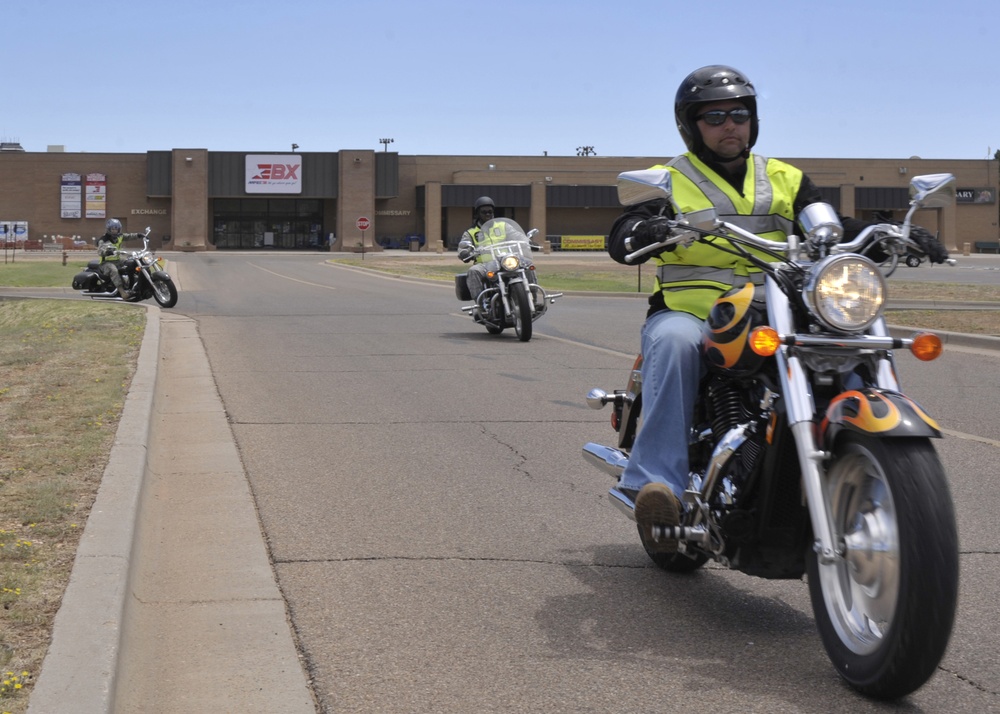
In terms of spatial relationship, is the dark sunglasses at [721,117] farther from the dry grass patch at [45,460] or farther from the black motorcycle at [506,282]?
the black motorcycle at [506,282]

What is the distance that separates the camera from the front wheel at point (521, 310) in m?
15.4

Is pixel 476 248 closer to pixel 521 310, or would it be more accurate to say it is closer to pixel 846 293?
pixel 521 310

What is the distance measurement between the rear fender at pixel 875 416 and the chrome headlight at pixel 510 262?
12072 mm

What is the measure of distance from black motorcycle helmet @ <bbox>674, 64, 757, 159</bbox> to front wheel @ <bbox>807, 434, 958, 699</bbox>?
1.59 meters

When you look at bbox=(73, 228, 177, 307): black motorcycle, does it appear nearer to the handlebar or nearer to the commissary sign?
the handlebar

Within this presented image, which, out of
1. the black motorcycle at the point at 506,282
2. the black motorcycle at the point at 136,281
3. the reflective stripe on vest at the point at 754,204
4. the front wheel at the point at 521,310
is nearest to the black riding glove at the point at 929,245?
the reflective stripe on vest at the point at 754,204

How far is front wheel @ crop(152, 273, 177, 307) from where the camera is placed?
75.9 ft

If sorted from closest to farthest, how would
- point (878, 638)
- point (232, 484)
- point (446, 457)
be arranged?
point (878, 638) < point (232, 484) < point (446, 457)

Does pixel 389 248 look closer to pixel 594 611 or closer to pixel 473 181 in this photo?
pixel 473 181

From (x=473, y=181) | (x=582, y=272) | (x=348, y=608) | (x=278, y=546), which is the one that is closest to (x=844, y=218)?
(x=348, y=608)

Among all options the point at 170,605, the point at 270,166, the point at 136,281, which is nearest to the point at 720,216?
the point at 170,605

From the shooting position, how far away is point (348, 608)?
475 cm

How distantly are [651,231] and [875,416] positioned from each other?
1114 mm

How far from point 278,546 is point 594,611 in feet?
5.72
